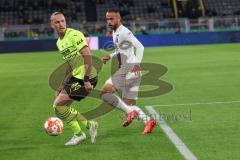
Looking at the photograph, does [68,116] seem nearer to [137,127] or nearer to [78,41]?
[78,41]

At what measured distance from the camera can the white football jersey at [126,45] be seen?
32.9 feet

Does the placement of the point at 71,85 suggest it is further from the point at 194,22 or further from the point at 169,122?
the point at 194,22

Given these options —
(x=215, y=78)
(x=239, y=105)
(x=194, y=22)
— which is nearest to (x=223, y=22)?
(x=194, y=22)

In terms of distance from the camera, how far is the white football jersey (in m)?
10.0

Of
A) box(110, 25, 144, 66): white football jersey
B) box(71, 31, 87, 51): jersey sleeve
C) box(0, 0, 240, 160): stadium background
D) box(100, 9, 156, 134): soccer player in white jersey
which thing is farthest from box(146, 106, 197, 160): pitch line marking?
box(71, 31, 87, 51): jersey sleeve

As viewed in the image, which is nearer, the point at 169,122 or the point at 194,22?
the point at 169,122

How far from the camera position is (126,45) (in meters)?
10.2

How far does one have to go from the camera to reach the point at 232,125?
420 inches

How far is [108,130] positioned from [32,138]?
5.05 feet

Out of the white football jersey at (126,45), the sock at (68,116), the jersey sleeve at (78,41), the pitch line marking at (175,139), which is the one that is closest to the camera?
the pitch line marking at (175,139)

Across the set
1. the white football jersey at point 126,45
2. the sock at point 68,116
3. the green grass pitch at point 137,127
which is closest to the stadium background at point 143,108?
the green grass pitch at point 137,127

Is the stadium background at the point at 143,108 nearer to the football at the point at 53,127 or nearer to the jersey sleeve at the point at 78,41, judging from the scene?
the football at the point at 53,127

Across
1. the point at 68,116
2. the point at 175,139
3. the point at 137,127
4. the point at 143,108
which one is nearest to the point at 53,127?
the point at 68,116

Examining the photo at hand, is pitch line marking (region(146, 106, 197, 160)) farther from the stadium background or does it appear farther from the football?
the football
